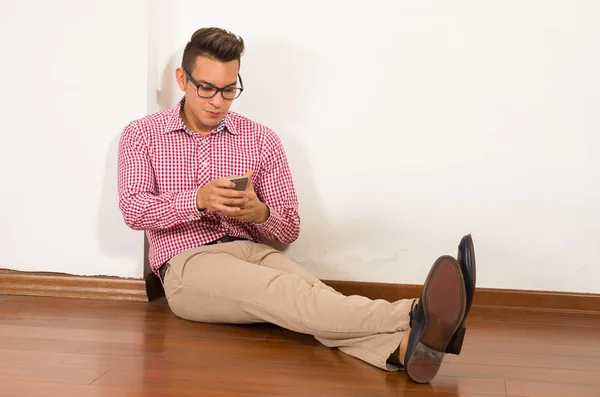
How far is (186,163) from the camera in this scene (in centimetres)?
280

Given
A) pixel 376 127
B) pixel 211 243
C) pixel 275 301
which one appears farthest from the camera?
pixel 376 127

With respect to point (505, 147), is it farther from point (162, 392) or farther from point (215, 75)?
point (162, 392)

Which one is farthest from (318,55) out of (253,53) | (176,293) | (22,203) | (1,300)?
(1,300)

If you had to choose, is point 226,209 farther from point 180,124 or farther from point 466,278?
point 466,278

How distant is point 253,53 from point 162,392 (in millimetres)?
1708

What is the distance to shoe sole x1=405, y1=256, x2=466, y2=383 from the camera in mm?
1935

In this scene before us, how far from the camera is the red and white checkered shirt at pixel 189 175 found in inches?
105

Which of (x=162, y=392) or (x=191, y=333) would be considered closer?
(x=162, y=392)

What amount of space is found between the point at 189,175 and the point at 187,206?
0.84ft

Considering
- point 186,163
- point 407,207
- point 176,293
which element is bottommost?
point 176,293

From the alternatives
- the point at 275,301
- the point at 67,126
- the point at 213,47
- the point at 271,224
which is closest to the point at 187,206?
the point at 271,224

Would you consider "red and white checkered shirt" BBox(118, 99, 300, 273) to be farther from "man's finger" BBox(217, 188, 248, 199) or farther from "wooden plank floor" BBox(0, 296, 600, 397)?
"wooden plank floor" BBox(0, 296, 600, 397)

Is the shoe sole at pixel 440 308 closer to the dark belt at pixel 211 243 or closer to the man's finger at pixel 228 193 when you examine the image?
→ the man's finger at pixel 228 193

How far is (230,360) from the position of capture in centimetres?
218
